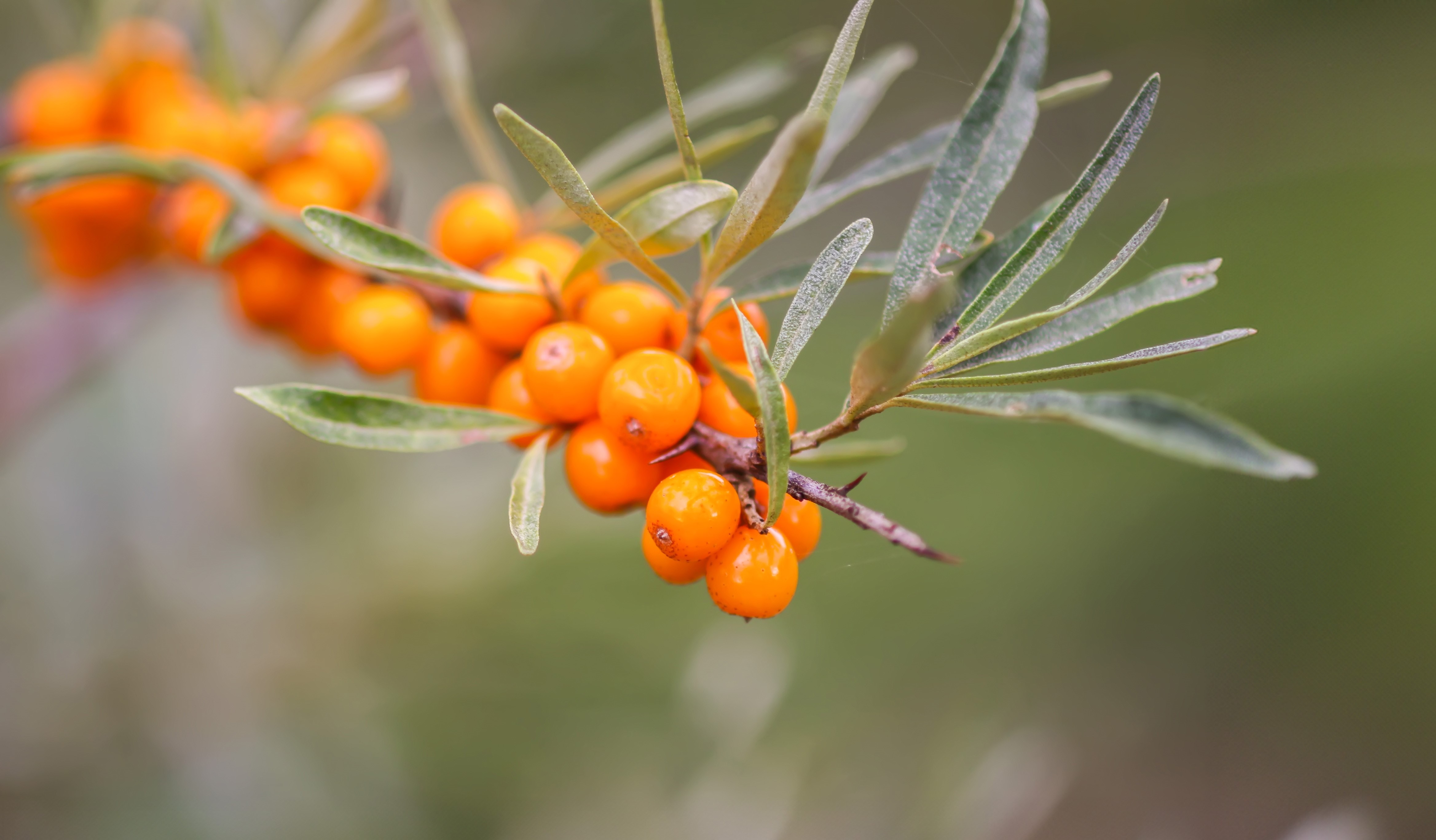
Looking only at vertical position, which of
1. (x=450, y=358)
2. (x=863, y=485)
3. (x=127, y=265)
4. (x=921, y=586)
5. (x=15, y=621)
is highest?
(x=450, y=358)

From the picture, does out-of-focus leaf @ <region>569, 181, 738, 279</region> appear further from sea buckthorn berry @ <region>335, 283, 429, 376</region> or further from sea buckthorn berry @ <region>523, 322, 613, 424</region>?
sea buckthorn berry @ <region>335, 283, 429, 376</region>

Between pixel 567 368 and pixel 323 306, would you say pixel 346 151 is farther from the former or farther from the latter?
pixel 567 368

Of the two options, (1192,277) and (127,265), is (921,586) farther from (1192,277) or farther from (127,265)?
(127,265)

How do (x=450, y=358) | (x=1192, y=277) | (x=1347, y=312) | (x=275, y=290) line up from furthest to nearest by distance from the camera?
(x=1347, y=312)
(x=275, y=290)
(x=450, y=358)
(x=1192, y=277)

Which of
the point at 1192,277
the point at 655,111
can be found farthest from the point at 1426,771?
the point at 655,111

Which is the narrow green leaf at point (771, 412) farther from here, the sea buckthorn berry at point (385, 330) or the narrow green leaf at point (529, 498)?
the sea buckthorn berry at point (385, 330)

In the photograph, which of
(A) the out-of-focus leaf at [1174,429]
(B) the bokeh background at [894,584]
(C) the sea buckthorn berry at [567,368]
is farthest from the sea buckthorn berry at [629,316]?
(B) the bokeh background at [894,584]
